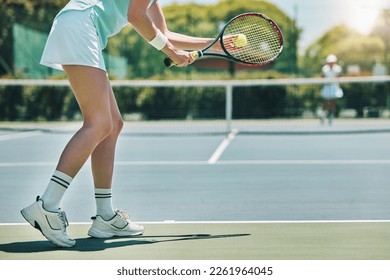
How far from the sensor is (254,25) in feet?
18.8

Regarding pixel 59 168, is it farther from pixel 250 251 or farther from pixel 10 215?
pixel 10 215

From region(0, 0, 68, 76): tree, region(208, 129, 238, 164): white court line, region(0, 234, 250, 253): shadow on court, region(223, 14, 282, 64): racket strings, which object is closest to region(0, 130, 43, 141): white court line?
region(208, 129, 238, 164): white court line

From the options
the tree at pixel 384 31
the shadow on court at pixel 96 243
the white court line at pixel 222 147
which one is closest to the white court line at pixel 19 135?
the white court line at pixel 222 147

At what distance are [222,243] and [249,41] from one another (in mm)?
1560

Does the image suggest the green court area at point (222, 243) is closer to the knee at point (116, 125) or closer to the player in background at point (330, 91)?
the knee at point (116, 125)

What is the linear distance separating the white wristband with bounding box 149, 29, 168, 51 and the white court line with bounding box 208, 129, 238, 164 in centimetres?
491

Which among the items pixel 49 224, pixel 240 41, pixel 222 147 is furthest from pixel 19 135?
pixel 49 224

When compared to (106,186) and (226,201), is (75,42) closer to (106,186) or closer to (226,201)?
(106,186)

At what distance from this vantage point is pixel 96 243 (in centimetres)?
454

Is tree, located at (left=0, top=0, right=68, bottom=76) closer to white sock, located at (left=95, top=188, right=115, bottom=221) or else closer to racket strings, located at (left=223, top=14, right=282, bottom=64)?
racket strings, located at (left=223, top=14, right=282, bottom=64)

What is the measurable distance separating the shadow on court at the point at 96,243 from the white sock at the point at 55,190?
7.4 inches

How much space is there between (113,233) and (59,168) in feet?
1.64

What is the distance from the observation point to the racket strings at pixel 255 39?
5.28 metres
